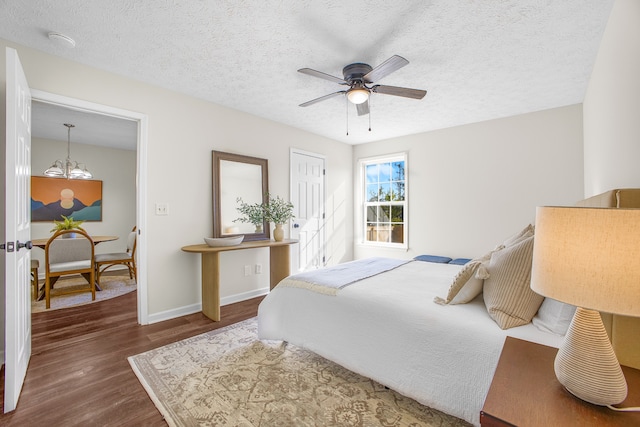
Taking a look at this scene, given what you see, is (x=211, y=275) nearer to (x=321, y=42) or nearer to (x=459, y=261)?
(x=321, y=42)

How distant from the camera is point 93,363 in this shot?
7.17ft

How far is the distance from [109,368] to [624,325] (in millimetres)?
2895

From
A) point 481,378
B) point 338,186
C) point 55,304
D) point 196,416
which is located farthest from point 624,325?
point 55,304

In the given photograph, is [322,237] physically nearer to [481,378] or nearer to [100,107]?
[100,107]

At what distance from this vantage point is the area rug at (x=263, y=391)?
1.58m

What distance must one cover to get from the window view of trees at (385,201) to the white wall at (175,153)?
2205mm

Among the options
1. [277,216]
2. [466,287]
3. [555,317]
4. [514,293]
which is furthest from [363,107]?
[555,317]

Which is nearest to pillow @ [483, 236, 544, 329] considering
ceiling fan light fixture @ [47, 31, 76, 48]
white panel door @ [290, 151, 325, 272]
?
white panel door @ [290, 151, 325, 272]

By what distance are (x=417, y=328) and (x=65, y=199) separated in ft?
21.2

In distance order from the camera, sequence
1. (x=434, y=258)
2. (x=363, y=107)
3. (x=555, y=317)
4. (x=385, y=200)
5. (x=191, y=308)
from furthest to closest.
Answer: (x=385, y=200) → (x=434, y=258) → (x=191, y=308) → (x=363, y=107) → (x=555, y=317)

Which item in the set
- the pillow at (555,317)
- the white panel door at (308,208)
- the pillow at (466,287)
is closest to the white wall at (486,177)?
the white panel door at (308,208)

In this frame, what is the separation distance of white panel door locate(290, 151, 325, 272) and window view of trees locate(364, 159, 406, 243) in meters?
1.01

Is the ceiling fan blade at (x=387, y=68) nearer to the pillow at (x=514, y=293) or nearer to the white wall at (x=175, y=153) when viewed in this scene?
the pillow at (x=514, y=293)

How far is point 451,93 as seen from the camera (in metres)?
3.16
